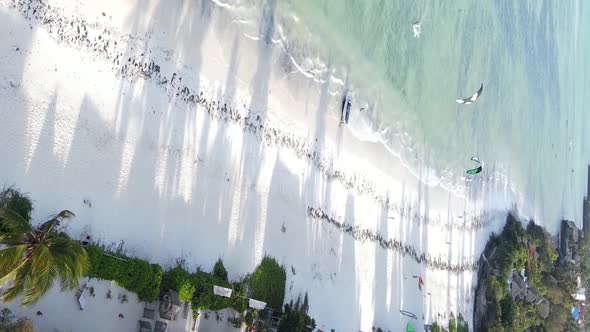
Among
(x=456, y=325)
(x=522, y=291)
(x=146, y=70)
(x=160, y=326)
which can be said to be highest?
(x=146, y=70)

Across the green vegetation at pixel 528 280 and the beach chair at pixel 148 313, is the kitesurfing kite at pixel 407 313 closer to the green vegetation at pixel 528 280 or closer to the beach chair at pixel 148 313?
the green vegetation at pixel 528 280

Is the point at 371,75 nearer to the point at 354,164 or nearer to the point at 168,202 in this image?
the point at 354,164

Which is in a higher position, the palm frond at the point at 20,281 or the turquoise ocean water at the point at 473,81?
the turquoise ocean water at the point at 473,81

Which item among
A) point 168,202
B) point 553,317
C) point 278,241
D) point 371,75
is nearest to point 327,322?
point 278,241

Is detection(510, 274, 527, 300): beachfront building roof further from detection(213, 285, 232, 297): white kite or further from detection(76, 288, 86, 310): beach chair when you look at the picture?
detection(76, 288, 86, 310): beach chair

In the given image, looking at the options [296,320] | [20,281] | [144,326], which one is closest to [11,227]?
[20,281]

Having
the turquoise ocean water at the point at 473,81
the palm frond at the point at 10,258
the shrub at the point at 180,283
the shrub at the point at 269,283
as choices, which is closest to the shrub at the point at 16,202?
the palm frond at the point at 10,258

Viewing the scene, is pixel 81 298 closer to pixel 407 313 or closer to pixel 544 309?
pixel 407 313
